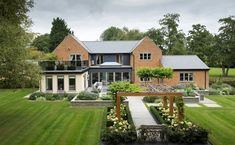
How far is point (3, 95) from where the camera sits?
40.8 m

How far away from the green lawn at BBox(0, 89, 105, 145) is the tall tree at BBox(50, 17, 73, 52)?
142ft

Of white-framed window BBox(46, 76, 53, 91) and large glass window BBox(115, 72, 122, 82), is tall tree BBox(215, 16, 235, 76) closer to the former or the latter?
large glass window BBox(115, 72, 122, 82)

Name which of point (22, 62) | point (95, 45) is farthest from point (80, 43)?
point (22, 62)

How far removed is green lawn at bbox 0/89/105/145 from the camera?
65.4 ft

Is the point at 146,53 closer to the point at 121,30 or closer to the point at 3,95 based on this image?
the point at 3,95

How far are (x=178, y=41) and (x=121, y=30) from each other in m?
42.0

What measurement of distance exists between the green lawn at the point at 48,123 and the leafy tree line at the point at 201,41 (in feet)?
124

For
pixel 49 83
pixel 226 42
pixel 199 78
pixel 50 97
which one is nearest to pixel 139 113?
pixel 50 97

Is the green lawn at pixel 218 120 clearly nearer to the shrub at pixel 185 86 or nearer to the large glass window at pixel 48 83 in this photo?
the shrub at pixel 185 86

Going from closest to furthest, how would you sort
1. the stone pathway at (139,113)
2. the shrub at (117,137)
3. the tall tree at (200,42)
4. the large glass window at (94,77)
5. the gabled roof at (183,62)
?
the shrub at (117,137) < the stone pathway at (139,113) < the gabled roof at (183,62) < the large glass window at (94,77) < the tall tree at (200,42)

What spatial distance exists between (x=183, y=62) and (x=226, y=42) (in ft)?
62.3

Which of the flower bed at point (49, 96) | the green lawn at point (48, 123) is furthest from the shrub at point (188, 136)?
the flower bed at point (49, 96)

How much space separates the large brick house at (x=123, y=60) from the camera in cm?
4662

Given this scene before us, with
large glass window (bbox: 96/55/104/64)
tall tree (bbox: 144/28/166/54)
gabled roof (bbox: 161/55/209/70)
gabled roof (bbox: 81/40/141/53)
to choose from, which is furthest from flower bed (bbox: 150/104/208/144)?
tall tree (bbox: 144/28/166/54)
